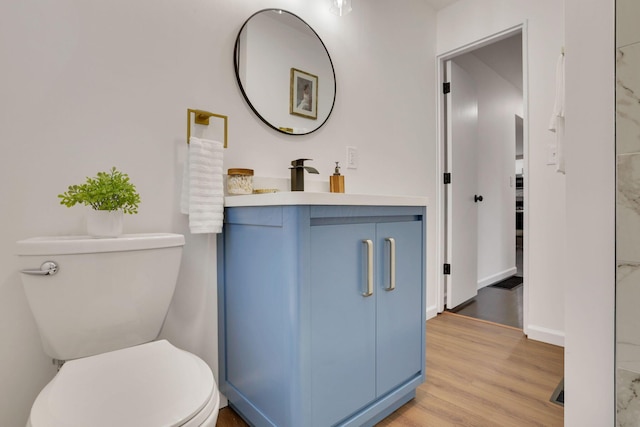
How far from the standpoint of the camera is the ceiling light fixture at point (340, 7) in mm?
1807

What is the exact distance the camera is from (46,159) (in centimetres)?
104

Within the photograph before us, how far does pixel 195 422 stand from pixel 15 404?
77cm

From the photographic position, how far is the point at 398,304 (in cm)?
135

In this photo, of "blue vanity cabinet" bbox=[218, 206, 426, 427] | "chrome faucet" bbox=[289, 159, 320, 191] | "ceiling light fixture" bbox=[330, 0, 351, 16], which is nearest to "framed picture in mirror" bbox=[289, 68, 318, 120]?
"chrome faucet" bbox=[289, 159, 320, 191]

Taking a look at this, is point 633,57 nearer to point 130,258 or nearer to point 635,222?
point 635,222

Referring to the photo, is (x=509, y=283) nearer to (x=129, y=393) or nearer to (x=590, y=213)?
(x=590, y=213)

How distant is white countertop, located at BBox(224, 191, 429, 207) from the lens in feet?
3.27

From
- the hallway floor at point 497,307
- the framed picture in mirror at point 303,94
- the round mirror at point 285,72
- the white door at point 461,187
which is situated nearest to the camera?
the round mirror at point 285,72

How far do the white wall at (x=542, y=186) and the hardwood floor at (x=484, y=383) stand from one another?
0.22 meters

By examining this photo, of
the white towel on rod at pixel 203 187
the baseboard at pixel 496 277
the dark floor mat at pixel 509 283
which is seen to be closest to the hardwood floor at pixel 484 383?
the white towel on rod at pixel 203 187

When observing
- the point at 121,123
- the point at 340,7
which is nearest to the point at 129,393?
the point at 121,123

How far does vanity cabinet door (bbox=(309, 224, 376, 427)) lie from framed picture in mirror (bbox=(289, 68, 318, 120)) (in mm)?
805

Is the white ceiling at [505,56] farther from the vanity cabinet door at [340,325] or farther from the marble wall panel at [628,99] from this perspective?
the vanity cabinet door at [340,325]

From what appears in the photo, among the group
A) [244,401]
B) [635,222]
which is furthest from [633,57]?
[244,401]
